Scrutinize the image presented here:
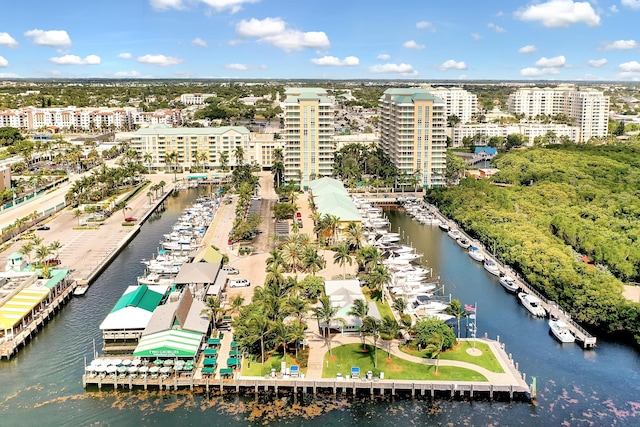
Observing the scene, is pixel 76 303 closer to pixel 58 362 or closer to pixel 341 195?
pixel 58 362

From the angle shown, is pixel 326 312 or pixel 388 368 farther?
pixel 326 312

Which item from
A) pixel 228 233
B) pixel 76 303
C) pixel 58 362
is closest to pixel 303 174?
pixel 228 233

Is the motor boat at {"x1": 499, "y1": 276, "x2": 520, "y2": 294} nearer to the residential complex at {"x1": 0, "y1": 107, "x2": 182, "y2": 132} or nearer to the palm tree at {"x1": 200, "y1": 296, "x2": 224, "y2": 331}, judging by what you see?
the palm tree at {"x1": 200, "y1": 296, "x2": 224, "y2": 331}

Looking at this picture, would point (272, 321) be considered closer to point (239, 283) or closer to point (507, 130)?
point (239, 283)

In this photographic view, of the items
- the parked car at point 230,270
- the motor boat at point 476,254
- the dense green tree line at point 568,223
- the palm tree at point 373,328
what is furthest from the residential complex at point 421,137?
the palm tree at point 373,328

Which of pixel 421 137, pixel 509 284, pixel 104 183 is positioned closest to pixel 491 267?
pixel 509 284

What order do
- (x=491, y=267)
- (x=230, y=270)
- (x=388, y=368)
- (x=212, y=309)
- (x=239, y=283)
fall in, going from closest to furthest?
(x=388, y=368)
(x=212, y=309)
(x=239, y=283)
(x=230, y=270)
(x=491, y=267)

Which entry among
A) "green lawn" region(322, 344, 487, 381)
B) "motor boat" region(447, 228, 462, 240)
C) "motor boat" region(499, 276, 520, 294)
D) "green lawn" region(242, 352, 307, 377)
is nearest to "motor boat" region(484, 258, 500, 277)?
"motor boat" region(499, 276, 520, 294)

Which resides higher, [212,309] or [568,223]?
[568,223]
